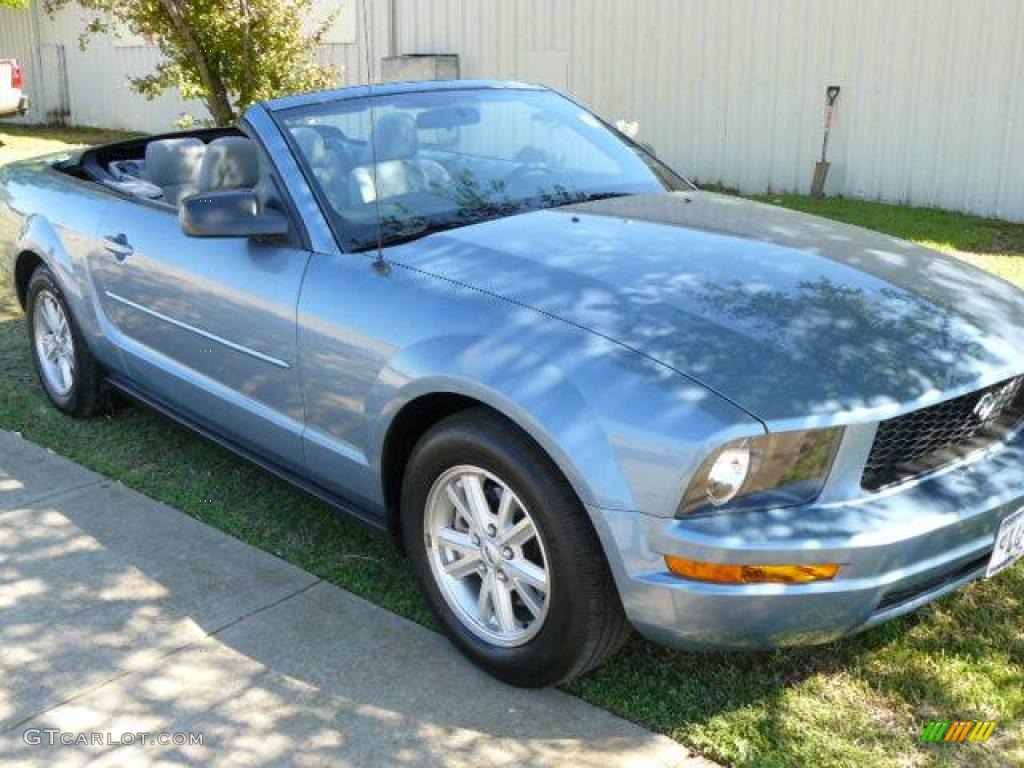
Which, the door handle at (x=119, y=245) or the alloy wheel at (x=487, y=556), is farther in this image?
the door handle at (x=119, y=245)

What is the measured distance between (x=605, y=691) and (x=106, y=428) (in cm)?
307

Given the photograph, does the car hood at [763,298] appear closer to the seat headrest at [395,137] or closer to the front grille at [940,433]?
the front grille at [940,433]

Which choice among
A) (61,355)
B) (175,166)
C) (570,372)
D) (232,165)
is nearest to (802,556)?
(570,372)

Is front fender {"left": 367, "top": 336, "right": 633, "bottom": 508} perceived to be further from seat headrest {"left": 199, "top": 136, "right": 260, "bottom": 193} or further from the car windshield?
seat headrest {"left": 199, "top": 136, "right": 260, "bottom": 193}

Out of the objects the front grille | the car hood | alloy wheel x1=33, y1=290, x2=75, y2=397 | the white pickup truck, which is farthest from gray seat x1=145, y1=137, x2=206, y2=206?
the white pickup truck

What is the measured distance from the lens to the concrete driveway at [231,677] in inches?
112

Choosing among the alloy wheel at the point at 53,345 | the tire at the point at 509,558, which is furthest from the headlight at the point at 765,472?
the alloy wheel at the point at 53,345

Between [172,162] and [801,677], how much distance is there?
3.74 metres

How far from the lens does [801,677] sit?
3.08 m

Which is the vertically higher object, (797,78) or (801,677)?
(797,78)

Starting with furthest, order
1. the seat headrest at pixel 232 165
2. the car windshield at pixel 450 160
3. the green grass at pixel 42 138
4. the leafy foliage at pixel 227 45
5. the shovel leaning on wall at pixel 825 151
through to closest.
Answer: the green grass at pixel 42 138
the shovel leaning on wall at pixel 825 151
the leafy foliage at pixel 227 45
the seat headrest at pixel 232 165
the car windshield at pixel 450 160

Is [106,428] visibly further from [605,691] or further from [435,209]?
[605,691]

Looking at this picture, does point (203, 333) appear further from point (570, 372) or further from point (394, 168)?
point (570, 372)

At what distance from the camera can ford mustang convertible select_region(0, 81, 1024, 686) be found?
101 inches
